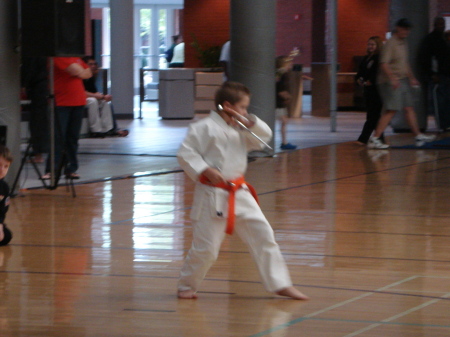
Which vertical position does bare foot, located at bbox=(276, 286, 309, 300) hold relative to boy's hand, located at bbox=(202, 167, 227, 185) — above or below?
below

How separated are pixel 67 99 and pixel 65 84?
0.13 m

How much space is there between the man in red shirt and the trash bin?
8373mm

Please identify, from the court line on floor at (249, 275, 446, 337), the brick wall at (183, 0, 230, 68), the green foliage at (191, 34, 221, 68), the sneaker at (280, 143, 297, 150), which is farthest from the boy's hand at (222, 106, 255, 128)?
the brick wall at (183, 0, 230, 68)

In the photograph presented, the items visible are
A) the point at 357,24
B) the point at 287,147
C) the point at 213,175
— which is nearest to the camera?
the point at 213,175

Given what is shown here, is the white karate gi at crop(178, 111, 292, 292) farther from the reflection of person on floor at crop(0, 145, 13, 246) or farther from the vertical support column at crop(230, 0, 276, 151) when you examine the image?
the vertical support column at crop(230, 0, 276, 151)

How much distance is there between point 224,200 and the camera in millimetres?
3928

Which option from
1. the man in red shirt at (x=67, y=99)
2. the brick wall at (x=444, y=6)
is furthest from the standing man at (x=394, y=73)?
the brick wall at (x=444, y=6)

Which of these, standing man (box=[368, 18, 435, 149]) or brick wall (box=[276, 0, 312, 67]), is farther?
brick wall (box=[276, 0, 312, 67])

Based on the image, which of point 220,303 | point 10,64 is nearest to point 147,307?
point 220,303

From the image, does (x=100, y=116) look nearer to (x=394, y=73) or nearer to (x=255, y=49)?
(x=255, y=49)

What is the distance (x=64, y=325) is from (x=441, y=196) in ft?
14.4

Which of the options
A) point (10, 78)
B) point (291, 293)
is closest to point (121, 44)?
point (10, 78)

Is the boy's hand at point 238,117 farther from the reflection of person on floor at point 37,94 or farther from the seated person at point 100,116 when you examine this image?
the seated person at point 100,116

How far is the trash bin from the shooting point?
637 inches
